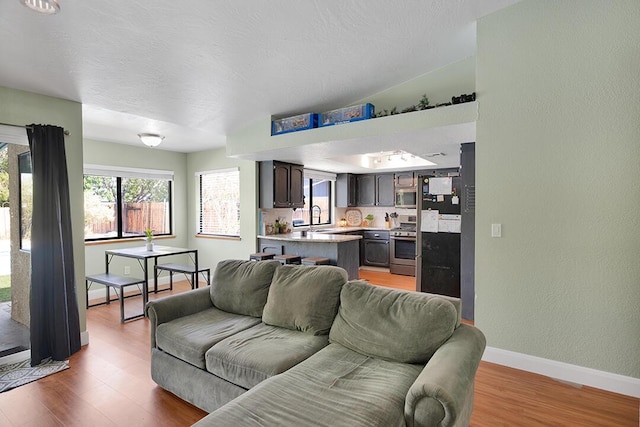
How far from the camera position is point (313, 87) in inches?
146

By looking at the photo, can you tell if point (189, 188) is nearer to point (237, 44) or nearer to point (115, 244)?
point (115, 244)

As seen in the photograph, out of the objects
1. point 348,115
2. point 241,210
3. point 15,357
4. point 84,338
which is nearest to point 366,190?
point 241,210

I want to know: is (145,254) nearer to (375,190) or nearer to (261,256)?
(261,256)

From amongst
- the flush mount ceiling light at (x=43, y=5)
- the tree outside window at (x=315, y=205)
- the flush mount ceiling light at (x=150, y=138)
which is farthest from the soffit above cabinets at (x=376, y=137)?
the flush mount ceiling light at (x=43, y=5)

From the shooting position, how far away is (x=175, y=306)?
2.70m

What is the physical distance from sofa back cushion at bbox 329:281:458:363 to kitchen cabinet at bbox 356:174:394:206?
17.3 feet

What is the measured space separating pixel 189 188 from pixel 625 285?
21.2 ft

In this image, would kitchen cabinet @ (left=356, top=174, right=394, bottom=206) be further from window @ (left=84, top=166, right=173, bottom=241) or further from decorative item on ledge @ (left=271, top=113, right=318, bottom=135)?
window @ (left=84, top=166, right=173, bottom=241)

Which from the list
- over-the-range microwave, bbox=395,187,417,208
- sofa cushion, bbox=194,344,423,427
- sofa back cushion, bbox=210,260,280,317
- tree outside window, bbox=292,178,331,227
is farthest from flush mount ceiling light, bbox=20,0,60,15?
over-the-range microwave, bbox=395,187,417,208

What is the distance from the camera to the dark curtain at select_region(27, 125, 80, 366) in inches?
116

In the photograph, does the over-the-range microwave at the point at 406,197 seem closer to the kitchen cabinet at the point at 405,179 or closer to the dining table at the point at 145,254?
the kitchen cabinet at the point at 405,179

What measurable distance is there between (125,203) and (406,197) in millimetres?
5281

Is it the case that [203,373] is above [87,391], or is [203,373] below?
above

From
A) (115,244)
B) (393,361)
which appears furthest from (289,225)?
(393,361)
